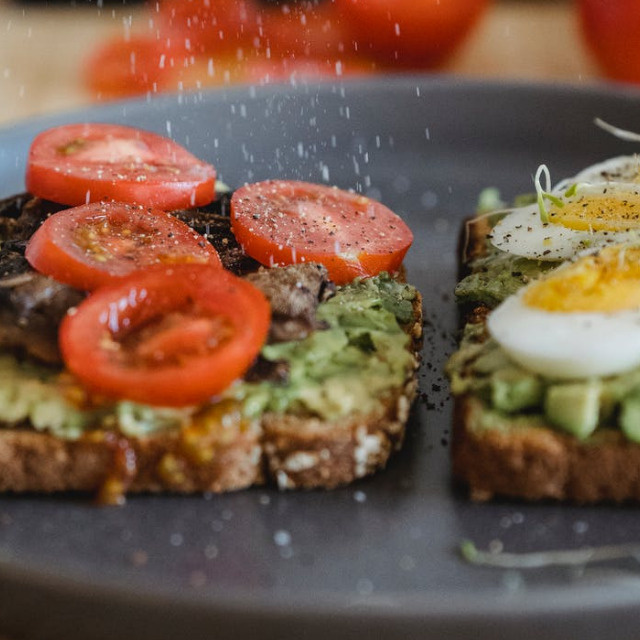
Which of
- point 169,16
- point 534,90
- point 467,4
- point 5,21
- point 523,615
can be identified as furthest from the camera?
point 5,21

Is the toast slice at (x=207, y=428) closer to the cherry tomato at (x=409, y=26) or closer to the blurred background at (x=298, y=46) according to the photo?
the blurred background at (x=298, y=46)

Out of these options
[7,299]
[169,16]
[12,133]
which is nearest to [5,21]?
[169,16]

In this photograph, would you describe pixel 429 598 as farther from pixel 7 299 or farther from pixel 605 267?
pixel 7 299

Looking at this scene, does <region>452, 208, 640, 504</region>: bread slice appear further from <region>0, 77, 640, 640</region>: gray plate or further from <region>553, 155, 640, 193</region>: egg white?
<region>553, 155, 640, 193</region>: egg white

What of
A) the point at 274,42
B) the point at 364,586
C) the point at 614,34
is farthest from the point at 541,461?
the point at 274,42

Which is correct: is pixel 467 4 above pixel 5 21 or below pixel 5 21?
above

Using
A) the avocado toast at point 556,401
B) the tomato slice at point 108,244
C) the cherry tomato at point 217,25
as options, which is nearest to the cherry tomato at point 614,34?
the cherry tomato at point 217,25
